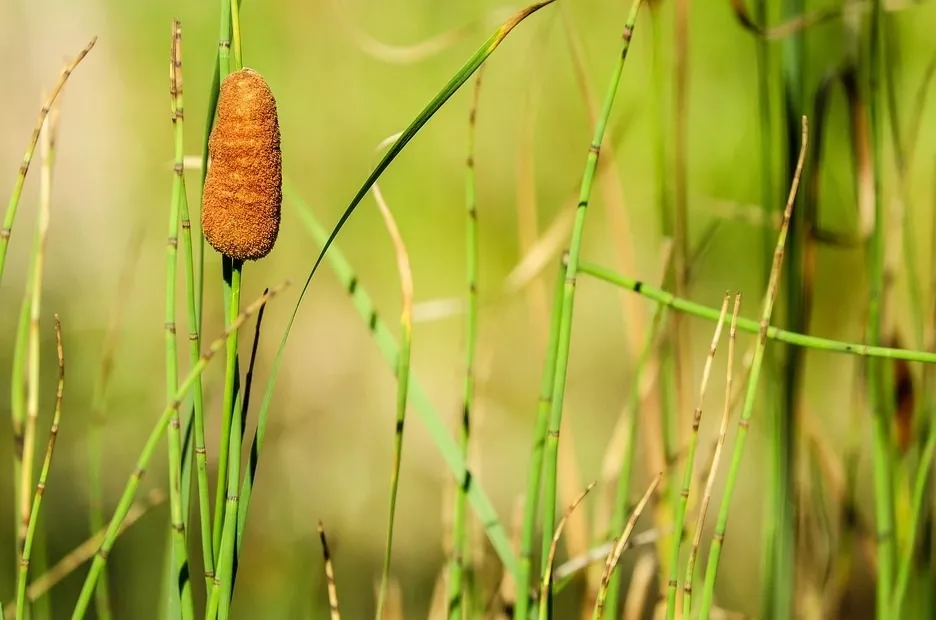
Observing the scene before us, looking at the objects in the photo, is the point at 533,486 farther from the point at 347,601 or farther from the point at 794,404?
the point at 347,601

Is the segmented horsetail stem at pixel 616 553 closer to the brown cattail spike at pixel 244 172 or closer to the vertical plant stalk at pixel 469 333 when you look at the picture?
the vertical plant stalk at pixel 469 333

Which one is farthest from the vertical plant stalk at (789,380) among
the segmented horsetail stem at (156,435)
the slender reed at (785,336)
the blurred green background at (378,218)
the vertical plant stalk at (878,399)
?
the blurred green background at (378,218)

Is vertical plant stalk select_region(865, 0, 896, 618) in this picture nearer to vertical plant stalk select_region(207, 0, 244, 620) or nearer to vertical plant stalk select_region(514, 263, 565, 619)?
vertical plant stalk select_region(514, 263, 565, 619)

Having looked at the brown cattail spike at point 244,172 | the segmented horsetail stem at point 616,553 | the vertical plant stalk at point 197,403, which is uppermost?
the brown cattail spike at point 244,172

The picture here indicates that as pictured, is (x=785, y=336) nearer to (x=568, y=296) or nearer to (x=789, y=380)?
(x=568, y=296)

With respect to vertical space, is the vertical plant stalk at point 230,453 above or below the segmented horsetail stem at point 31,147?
below

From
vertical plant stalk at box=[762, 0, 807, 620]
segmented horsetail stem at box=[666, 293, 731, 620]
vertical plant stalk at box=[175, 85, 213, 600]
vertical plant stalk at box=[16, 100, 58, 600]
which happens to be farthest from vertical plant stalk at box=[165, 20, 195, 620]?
vertical plant stalk at box=[762, 0, 807, 620]
